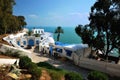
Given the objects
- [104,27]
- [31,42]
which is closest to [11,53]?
[104,27]

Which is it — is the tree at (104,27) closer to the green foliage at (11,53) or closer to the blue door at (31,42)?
the green foliage at (11,53)

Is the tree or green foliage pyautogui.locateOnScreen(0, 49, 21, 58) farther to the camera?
the tree

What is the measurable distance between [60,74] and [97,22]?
43.6ft

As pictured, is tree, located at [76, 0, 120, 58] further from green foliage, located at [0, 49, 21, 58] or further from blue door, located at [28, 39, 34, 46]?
blue door, located at [28, 39, 34, 46]

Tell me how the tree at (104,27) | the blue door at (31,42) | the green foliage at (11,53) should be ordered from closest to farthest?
the green foliage at (11,53)
the tree at (104,27)
the blue door at (31,42)

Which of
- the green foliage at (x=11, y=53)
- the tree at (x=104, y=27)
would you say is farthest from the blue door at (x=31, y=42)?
the green foliage at (x=11, y=53)

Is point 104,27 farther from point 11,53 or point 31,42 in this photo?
point 31,42

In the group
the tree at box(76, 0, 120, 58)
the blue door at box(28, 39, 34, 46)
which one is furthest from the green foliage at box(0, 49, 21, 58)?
the blue door at box(28, 39, 34, 46)

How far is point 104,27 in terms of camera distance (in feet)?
82.5

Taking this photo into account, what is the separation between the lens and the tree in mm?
24172

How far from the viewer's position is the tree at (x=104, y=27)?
24172 millimetres

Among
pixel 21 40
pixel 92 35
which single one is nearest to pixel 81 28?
pixel 92 35

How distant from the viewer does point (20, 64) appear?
46.0ft

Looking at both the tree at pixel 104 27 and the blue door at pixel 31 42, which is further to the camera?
the blue door at pixel 31 42
